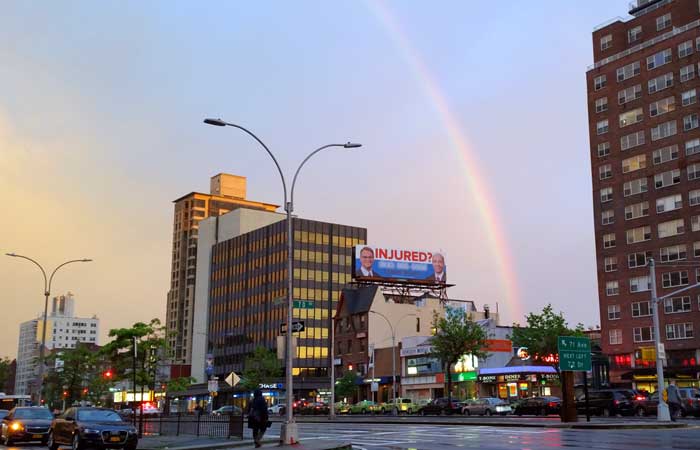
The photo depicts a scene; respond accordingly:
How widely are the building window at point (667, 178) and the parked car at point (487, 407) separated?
40.5 m

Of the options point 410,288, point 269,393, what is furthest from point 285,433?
point 269,393

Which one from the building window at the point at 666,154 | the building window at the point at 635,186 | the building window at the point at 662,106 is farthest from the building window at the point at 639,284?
the building window at the point at 662,106

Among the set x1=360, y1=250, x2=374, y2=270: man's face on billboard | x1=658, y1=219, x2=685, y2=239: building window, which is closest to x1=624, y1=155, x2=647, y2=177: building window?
x1=658, y1=219, x2=685, y2=239: building window

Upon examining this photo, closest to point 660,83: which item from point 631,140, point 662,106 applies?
point 662,106

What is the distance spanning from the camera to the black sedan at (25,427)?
3206 centimetres

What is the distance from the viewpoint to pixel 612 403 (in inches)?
A: 2007

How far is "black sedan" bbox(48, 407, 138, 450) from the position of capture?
85.1ft

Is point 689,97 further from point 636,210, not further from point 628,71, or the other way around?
point 636,210

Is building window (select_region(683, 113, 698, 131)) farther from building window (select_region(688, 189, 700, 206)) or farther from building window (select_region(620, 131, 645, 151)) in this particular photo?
building window (select_region(688, 189, 700, 206))

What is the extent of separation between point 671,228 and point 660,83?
59.4 feet

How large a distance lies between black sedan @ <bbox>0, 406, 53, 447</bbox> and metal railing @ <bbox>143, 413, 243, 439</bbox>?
20.1 ft

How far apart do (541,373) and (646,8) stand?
55181mm

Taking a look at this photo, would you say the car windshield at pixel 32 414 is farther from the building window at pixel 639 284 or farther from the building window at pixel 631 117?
the building window at pixel 631 117

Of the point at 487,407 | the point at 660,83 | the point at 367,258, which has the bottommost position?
the point at 487,407
